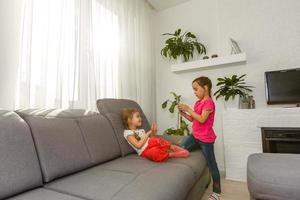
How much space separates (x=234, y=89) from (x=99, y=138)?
74.0 inches

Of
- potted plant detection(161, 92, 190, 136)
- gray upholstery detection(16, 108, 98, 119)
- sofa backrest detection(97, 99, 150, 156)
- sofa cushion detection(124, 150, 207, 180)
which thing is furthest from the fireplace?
gray upholstery detection(16, 108, 98, 119)

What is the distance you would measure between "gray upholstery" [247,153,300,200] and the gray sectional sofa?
1.28 ft

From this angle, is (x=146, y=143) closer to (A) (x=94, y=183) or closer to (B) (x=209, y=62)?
(A) (x=94, y=183)

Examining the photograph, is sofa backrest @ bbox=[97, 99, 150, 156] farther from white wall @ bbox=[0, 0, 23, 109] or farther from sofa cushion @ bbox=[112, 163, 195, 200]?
white wall @ bbox=[0, 0, 23, 109]

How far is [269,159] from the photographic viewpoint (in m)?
1.21

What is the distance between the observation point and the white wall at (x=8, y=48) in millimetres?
1389

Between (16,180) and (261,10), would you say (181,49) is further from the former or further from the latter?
(16,180)

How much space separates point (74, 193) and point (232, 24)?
296cm

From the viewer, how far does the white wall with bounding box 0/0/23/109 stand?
4.56ft

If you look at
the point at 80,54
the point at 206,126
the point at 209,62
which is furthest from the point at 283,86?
the point at 80,54

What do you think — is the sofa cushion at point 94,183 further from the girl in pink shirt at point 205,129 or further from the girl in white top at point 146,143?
the girl in pink shirt at point 205,129

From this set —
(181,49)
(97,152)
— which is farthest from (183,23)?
(97,152)

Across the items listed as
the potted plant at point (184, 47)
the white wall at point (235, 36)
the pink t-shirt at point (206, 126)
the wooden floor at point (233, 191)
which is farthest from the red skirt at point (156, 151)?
the potted plant at point (184, 47)

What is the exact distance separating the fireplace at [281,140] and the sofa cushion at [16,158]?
2.13m
